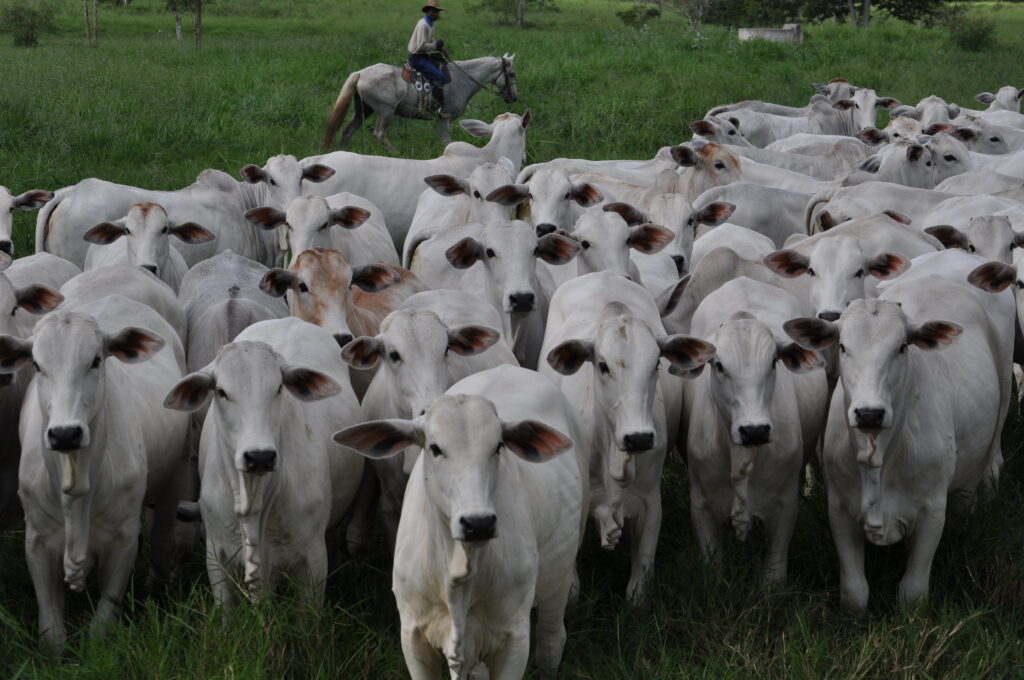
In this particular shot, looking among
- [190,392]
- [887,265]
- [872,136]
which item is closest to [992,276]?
[887,265]

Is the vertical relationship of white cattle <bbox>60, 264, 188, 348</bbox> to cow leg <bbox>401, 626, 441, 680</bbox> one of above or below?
above

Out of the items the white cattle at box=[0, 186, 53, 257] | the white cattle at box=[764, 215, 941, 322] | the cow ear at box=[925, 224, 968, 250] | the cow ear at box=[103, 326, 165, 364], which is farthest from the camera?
the white cattle at box=[0, 186, 53, 257]

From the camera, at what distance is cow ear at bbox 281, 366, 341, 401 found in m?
4.94

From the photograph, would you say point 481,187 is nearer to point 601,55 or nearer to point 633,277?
point 633,277

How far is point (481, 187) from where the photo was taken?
8.82m

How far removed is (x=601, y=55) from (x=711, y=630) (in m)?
14.5

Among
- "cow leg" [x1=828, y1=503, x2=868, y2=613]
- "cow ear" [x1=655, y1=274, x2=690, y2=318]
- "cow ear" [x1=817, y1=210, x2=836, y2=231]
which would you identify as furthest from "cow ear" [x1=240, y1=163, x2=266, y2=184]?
"cow leg" [x1=828, y1=503, x2=868, y2=613]

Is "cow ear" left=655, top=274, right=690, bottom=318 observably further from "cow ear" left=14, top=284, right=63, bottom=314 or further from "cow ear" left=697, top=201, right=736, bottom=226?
"cow ear" left=14, top=284, right=63, bottom=314

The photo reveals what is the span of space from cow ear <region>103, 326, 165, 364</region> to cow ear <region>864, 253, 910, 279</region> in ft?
12.1

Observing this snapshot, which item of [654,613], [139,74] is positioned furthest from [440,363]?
[139,74]

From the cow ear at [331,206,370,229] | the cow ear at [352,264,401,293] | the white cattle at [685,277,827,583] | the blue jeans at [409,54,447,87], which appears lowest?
the white cattle at [685,277,827,583]

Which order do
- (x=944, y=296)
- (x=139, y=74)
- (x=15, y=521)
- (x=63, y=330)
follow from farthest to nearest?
(x=139, y=74) → (x=944, y=296) → (x=15, y=521) → (x=63, y=330)

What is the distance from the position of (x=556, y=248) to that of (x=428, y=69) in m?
9.12

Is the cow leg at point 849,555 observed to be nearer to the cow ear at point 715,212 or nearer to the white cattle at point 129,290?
the white cattle at point 129,290
